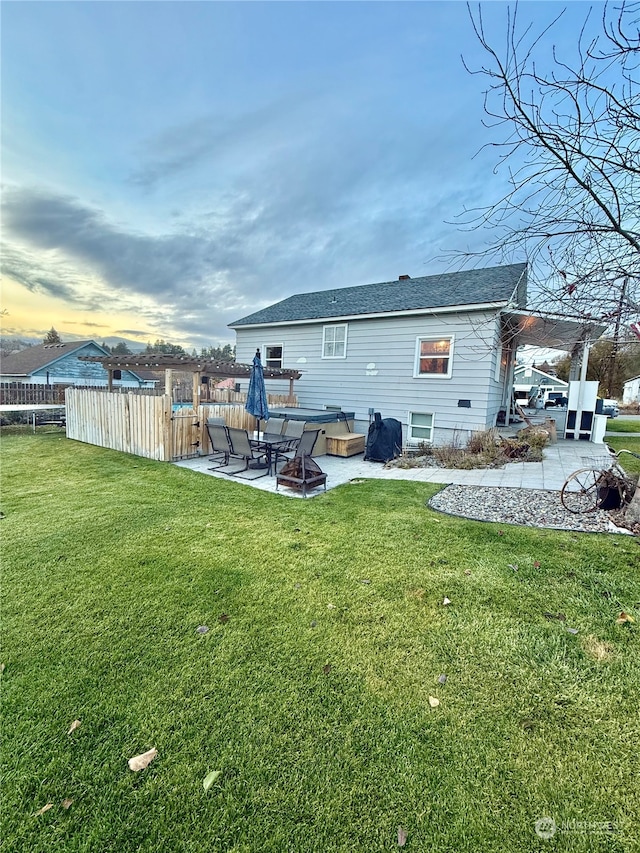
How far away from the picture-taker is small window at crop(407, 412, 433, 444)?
424 inches

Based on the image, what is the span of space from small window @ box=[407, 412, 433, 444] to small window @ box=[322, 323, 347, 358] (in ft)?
10.5

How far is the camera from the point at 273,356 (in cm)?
1417

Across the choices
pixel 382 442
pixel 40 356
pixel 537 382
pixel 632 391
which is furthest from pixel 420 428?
pixel 632 391

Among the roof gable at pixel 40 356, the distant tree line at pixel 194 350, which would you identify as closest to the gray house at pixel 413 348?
the roof gable at pixel 40 356

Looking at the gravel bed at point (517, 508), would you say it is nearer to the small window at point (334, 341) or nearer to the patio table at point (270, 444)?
the patio table at point (270, 444)

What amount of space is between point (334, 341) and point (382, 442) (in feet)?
15.0

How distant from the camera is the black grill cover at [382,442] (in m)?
9.51

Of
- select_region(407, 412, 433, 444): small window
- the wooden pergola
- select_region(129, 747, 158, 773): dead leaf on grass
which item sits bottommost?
select_region(129, 747, 158, 773): dead leaf on grass

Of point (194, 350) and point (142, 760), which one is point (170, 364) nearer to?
point (142, 760)

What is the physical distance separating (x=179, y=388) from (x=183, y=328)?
9554mm

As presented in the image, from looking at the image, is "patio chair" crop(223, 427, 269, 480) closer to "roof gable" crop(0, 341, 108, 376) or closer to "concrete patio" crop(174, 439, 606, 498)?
"concrete patio" crop(174, 439, 606, 498)

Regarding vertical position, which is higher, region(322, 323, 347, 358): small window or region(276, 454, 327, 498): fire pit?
region(322, 323, 347, 358): small window

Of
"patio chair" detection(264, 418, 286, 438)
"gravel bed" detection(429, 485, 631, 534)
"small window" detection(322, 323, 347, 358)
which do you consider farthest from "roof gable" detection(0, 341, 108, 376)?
"gravel bed" detection(429, 485, 631, 534)

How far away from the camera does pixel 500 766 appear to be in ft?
5.75
